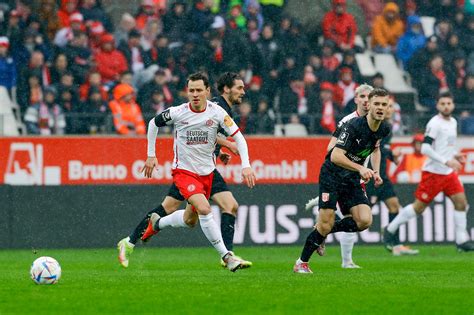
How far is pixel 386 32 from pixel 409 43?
68 cm

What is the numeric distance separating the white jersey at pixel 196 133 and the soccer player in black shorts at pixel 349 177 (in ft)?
4.10

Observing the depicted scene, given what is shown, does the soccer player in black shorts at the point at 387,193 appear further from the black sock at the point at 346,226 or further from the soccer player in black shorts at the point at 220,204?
the black sock at the point at 346,226

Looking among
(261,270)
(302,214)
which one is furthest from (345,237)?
(302,214)

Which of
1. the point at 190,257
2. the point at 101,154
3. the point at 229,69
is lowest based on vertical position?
the point at 190,257

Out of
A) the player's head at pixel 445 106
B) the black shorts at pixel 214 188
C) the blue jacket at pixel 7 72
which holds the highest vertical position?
the blue jacket at pixel 7 72

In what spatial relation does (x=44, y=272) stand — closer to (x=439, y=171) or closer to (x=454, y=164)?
(x=454, y=164)

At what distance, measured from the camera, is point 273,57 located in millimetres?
24797

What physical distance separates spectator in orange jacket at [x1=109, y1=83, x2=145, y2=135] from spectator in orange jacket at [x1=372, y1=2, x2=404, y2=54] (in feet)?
23.0

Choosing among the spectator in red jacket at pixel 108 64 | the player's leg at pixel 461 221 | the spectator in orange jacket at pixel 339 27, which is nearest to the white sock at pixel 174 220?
the player's leg at pixel 461 221

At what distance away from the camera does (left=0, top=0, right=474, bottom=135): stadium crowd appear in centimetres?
2231

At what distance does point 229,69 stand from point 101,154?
368 cm

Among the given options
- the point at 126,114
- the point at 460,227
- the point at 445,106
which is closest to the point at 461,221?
the point at 460,227

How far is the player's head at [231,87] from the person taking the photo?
1473 centimetres

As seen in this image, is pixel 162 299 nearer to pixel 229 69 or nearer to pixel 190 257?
pixel 190 257
